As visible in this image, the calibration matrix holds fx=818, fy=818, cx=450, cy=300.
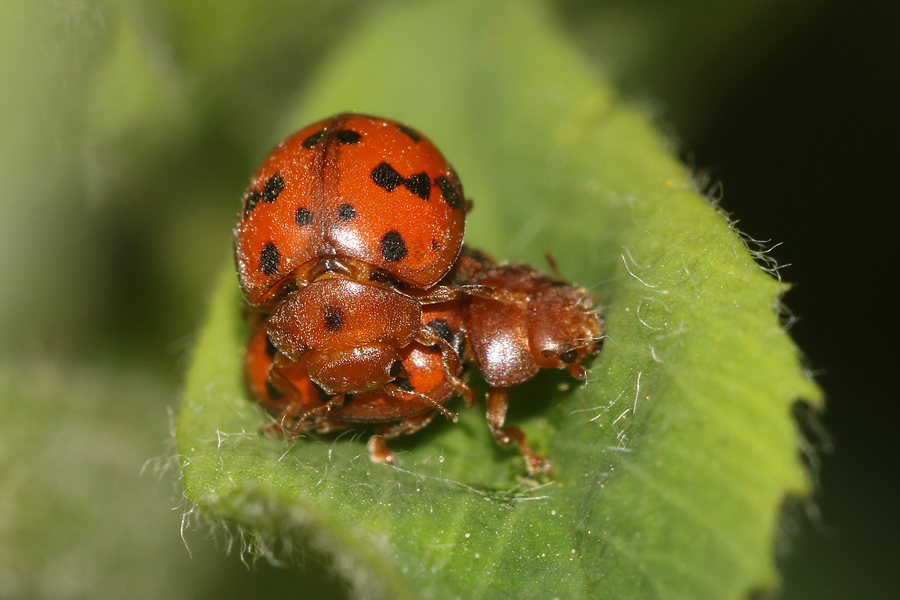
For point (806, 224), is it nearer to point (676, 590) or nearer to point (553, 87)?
point (553, 87)

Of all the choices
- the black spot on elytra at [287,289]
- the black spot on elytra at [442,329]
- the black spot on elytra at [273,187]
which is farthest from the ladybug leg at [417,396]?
the black spot on elytra at [273,187]

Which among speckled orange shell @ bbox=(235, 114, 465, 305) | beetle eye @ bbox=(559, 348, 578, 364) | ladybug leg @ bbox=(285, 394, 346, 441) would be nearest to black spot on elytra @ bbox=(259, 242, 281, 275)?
speckled orange shell @ bbox=(235, 114, 465, 305)

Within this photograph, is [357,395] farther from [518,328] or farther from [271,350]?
[518,328]

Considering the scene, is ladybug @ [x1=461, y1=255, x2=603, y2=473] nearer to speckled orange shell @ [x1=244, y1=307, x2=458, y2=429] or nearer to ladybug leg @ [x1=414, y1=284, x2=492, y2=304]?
ladybug leg @ [x1=414, y1=284, x2=492, y2=304]

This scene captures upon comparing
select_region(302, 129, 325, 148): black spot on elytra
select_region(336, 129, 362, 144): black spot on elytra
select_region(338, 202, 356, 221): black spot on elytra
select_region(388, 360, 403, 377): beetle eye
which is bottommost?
select_region(388, 360, 403, 377): beetle eye

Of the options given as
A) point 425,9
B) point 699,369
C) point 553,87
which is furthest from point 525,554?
point 425,9

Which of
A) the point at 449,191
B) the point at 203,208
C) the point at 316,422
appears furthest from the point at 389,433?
the point at 203,208

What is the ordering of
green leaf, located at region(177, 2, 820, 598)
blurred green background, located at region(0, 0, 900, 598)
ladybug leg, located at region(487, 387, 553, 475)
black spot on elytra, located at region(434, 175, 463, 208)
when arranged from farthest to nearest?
blurred green background, located at region(0, 0, 900, 598) < black spot on elytra, located at region(434, 175, 463, 208) < ladybug leg, located at region(487, 387, 553, 475) < green leaf, located at region(177, 2, 820, 598)

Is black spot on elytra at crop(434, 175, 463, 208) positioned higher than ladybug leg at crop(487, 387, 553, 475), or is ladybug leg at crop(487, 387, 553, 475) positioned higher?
black spot on elytra at crop(434, 175, 463, 208)
